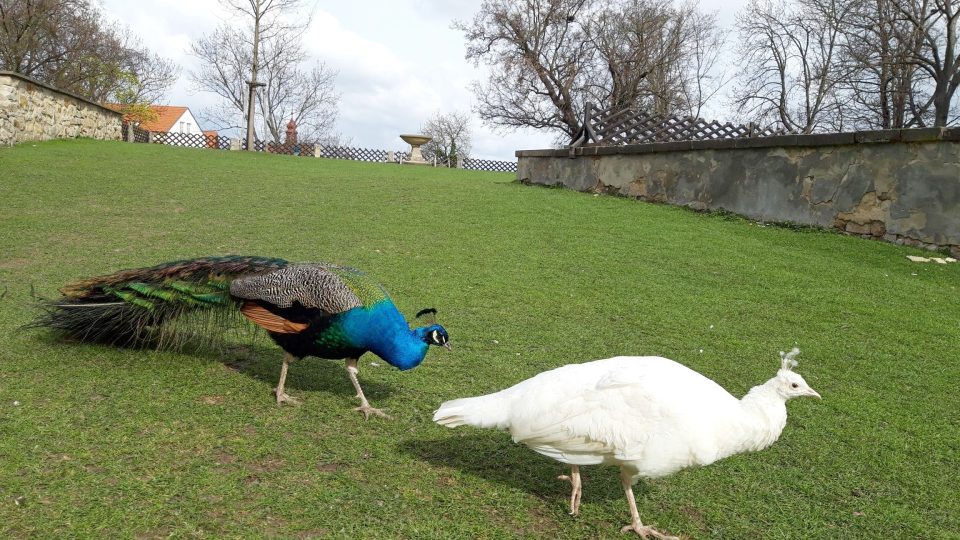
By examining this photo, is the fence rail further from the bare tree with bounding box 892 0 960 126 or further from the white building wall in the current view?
the white building wall

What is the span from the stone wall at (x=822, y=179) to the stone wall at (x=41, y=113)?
536 inches

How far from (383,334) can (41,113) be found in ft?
60.2

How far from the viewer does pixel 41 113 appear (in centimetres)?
1839

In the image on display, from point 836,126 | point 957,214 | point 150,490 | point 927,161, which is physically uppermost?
point 836,126

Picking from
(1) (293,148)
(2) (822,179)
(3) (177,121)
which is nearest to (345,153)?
(1) (293,148)

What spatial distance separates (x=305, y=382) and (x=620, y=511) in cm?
234

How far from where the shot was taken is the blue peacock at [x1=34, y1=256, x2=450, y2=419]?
4.17 metres

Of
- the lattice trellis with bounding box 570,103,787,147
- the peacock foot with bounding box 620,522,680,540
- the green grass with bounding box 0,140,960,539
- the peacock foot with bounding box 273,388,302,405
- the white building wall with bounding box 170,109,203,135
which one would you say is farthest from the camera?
the white building wall with bounding box 170,109,203,135

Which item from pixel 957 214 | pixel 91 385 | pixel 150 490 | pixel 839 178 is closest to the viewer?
pixel 150 490

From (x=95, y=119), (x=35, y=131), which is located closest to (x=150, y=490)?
(x=35, y=131)

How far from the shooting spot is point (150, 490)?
3.30 meters

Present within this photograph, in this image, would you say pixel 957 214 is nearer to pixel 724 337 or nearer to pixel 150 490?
pixel 724 337

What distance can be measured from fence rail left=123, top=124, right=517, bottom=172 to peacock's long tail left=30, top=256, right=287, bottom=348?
77.5 ft

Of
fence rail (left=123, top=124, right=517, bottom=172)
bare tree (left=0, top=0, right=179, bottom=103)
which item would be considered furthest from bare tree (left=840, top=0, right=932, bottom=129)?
bare tree (left=0, top=0, right=179, bottom=103)
